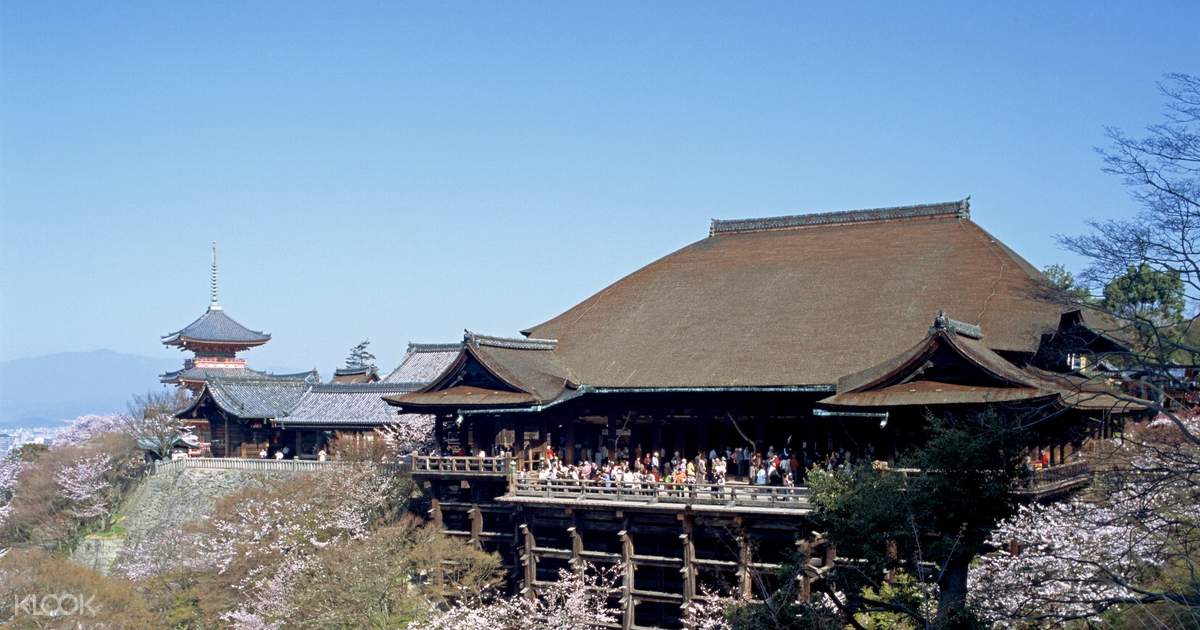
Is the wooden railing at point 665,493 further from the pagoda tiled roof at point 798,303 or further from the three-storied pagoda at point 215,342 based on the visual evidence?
the three-storied pagoda at point 215,342

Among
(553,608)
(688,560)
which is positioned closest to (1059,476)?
(688,560)

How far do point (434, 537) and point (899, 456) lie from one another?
1259 centimetres

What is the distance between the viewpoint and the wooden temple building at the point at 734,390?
27656 mm

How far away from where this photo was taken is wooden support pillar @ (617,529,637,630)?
29969mm

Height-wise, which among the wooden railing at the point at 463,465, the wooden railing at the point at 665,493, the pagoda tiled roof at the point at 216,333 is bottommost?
the wooden railing at the point at 665,493

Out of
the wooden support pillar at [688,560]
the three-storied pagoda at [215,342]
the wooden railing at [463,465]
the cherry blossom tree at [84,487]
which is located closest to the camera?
the wooden support pillar at [688,560]

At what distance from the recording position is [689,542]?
Answer: 29.2 m

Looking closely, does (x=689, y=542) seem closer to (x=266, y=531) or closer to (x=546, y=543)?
(x=546, y=543)

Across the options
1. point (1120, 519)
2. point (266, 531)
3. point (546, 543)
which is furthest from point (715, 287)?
point (1120, 519)

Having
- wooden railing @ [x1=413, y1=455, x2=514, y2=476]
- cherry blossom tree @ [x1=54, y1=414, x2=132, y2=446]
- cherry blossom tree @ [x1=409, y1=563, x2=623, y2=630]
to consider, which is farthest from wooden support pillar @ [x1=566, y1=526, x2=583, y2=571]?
cherry blossom tree @ [x1=54, y1=414, x2=132, y2=446]

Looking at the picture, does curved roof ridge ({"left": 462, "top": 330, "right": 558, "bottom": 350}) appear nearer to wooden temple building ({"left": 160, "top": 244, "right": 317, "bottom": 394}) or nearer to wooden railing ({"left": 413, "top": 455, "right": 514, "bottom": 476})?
wooden railing ({"left": 413, "top": 455, "right": 514, "bottom": 476})

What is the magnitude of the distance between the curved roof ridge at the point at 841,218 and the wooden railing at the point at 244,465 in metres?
15.5

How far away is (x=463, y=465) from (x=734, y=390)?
815 cm

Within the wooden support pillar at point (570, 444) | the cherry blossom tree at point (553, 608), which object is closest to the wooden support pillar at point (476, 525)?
the cherry blossom tree at point (553, 608)
